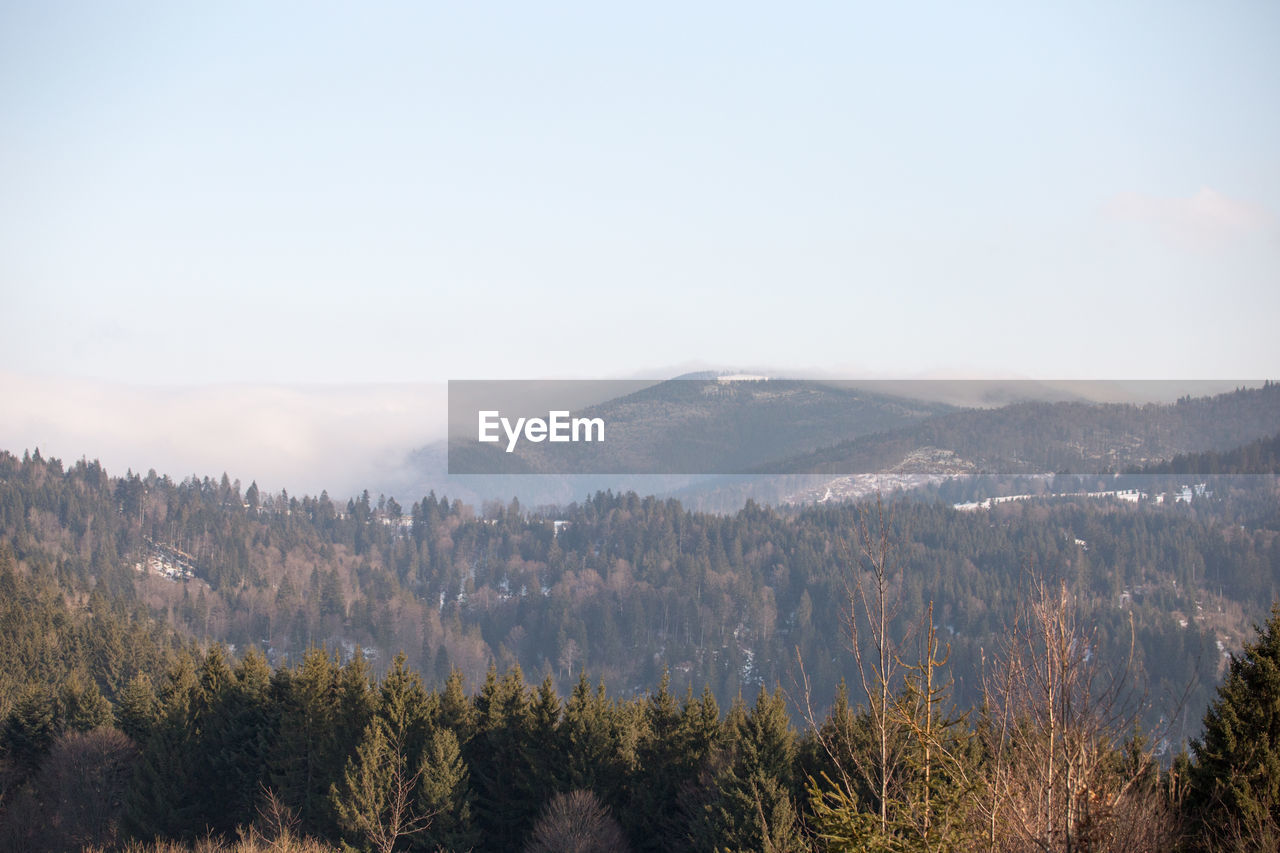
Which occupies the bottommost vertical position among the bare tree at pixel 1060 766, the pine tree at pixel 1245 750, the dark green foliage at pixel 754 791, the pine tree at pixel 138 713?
the pine tree at pixel 138 713

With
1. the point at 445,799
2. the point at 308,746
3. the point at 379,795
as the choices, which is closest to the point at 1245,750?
the point at 445,799

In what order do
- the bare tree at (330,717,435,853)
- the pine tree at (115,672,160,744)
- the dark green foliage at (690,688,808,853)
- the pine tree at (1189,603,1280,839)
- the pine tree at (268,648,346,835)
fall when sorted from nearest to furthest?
the pine tree at (1189,603,1280,839), the dark green foliage at (690,688,808,853), the bare tree at (330,717,435,853), the pine tree at (268,648,346,835), the pine tree at (115,672,160,744)

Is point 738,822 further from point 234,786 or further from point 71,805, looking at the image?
point 71,805

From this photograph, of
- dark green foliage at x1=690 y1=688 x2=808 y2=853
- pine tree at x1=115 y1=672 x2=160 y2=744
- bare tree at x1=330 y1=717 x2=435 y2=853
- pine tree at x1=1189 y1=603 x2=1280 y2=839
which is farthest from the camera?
pine tree at x1=115 y1=672 x2=160 y2=744

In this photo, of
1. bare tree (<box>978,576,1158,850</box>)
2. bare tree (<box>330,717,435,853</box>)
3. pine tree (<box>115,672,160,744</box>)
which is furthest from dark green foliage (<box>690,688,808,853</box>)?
pine tree (<box>115,672,160,744</box>)

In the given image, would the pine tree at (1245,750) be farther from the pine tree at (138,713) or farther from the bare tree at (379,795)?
the pine tree at (138,713)

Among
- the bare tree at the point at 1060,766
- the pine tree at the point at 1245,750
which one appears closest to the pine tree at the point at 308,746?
the pine tree at the point at 1245,750

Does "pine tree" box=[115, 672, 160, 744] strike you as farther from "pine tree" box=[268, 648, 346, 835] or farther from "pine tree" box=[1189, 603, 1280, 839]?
"pine tree" box=[1189, 603, 1280, 839]

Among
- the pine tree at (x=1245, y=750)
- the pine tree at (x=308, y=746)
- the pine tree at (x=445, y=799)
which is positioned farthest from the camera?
the pine tree at (x=308, y=746)

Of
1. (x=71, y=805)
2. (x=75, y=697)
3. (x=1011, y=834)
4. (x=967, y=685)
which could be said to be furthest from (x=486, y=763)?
(x=967, y=685)

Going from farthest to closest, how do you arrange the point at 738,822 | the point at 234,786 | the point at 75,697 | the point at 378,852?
the point at 75,697
the point at 234,786
the point at 378,852
the point at 738,822

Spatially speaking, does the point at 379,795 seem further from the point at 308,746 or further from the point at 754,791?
the point at 754,791
